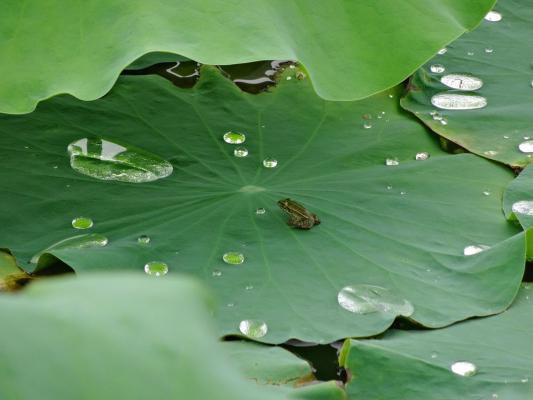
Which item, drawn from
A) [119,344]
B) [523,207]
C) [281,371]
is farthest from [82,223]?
[119,344]

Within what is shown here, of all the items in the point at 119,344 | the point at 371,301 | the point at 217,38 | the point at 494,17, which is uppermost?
the point at 119,344

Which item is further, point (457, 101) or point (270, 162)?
point (457, 101)

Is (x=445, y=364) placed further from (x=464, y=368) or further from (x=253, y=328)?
(x=253, y=328)

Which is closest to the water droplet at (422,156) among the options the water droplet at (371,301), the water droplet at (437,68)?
the water droplet at (437,68)

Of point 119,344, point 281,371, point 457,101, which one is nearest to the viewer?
point 119,344

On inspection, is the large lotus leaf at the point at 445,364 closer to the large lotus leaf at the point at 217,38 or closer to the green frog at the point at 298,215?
the green frog at the point at 298,215
